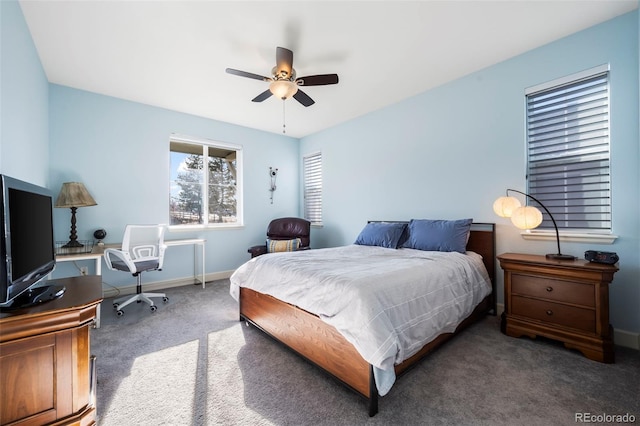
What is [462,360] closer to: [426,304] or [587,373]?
[426,304]

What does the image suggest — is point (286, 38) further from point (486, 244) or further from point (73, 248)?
point (73, 248)

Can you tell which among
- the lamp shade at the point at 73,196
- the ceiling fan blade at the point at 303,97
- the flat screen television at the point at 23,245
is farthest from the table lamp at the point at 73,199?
the ceiling fan blade at the point at 303,97

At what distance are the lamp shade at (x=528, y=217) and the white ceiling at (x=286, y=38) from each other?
1611 millimetres

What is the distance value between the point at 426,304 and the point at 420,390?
0.52m

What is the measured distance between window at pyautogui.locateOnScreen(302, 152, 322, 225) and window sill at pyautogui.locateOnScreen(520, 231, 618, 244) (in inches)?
130

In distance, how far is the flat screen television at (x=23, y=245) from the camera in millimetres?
1031

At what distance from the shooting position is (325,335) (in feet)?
5.68

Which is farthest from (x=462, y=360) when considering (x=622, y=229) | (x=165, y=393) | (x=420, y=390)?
(x=165, y=393)

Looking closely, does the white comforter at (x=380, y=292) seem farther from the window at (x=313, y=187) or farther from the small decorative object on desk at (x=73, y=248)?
the window at (x=313, y=187)

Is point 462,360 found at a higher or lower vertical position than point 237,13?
lower

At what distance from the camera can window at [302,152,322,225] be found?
5.27 m

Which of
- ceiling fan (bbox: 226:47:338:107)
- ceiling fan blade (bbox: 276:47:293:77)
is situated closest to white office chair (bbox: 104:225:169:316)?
ceiling fan (bbox: 226:47:338:107)

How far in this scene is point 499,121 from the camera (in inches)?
114

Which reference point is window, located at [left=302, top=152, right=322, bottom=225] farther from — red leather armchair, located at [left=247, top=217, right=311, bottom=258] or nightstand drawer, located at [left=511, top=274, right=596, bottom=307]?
nightstand drawer, located at [left=511, top=274, right=596, bottom=307]
